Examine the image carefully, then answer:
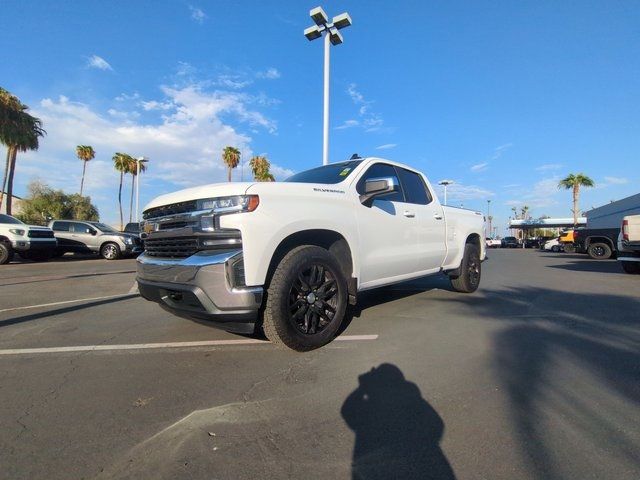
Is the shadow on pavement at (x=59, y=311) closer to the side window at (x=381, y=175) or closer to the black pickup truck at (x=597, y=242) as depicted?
the side window at (x=381, y=175)

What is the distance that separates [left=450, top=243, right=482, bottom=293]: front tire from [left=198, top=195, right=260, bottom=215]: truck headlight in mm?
4412

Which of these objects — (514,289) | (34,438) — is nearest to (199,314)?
(34,438)

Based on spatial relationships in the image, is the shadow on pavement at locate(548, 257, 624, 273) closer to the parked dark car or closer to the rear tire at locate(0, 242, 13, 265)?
the rear tire at locate(0, 242, 13, 265)

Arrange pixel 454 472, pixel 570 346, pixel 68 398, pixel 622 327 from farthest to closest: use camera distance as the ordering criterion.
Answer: pixel 622 327 < pixel 570 346 < pixel 68 398 < pixel 454 472

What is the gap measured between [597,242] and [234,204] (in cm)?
1810

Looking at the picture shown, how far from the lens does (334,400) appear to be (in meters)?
2.76

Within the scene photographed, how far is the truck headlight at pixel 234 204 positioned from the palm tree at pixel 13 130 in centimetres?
3036

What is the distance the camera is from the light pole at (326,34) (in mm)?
12258

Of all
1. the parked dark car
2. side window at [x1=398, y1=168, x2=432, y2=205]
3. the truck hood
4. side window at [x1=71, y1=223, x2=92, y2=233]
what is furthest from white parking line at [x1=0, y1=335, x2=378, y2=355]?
the parked dark car

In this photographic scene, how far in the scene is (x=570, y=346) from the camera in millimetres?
3814

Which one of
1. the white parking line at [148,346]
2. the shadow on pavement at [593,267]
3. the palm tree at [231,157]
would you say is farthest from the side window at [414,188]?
the palm tree at [231,157]

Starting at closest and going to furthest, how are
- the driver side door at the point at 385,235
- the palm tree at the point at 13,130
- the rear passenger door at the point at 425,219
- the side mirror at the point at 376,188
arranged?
the side mirror at the point at 376,188 → the driver side door at the point at 385,235 → the rear passenger door at the point at 425,219 → the palm tree at the point at 13,130

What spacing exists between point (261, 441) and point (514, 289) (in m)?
6.50

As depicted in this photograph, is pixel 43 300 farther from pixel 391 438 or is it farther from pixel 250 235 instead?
pixel 391 438
